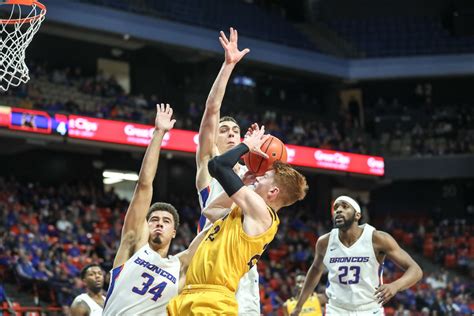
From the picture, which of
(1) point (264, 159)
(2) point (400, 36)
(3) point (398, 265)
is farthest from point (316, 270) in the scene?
(2) point (400, 36)

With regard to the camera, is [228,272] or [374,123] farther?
[374,123]

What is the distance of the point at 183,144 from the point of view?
82.1ft

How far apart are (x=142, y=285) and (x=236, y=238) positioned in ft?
3.23

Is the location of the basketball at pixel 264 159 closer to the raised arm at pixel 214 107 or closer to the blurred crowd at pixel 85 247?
the raised arm at pixel 214 107

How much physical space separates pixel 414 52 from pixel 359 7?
3.70 m

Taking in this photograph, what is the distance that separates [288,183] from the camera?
5.59 metres

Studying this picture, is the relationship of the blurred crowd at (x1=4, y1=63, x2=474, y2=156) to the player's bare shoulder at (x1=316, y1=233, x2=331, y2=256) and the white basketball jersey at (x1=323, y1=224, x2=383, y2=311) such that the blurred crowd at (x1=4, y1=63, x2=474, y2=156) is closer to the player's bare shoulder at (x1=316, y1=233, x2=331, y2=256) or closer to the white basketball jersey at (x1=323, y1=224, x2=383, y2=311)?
the player's bare shoulder at (x1=316, y1=233, x2=331, y2=256)

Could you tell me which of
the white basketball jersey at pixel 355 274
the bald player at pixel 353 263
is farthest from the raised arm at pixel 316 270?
the white basketball jersey at pixel 355 274

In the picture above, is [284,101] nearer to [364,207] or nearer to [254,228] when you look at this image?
[364,207]

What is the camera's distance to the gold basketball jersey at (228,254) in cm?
553

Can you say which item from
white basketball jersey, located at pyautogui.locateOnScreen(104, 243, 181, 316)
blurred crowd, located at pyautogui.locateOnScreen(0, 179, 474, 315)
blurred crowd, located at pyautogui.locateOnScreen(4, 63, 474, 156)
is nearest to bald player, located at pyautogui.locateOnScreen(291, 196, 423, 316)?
white basketball jersey, located at pyautogui.locateOnScreen(104, 243, 181, 316)

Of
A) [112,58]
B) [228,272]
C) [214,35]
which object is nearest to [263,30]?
[214,35]

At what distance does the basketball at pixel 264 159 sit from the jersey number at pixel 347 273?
3690 millimetres

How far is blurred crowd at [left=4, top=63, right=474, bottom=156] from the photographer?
81.6 feet
